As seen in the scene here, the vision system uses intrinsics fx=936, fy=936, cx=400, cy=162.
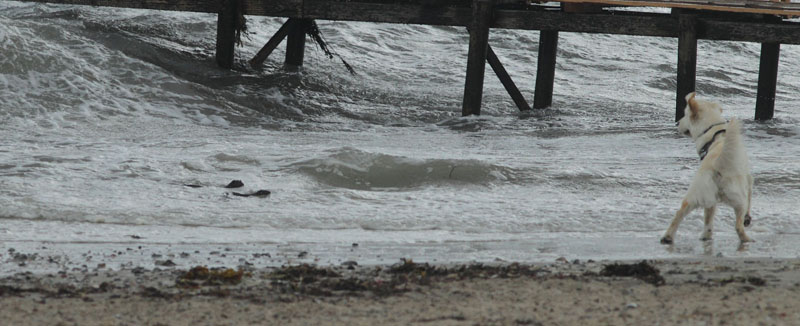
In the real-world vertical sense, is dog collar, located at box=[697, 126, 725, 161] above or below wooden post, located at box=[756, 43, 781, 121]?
below

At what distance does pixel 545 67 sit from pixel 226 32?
184 inches

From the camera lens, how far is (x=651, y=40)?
22359 millimetres

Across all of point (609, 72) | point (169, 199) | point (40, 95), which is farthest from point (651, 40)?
point (169, 199)

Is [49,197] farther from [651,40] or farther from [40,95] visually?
[651,40]

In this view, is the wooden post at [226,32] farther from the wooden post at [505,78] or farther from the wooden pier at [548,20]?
the wooden post at [505,78]

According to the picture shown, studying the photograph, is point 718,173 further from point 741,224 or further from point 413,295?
point 413,295

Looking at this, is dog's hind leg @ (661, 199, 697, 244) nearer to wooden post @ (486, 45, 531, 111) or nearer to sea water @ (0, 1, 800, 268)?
sea water @ (0, 1, 800, 268)

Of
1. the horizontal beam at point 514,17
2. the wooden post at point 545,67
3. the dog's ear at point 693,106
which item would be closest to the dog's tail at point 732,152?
the dog's ear at point 693,106

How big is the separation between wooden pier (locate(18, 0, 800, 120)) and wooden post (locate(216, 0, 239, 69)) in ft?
0.05

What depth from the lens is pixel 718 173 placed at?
18.8ft

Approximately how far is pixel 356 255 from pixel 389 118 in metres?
7.83

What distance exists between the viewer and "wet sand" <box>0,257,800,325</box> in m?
3.94

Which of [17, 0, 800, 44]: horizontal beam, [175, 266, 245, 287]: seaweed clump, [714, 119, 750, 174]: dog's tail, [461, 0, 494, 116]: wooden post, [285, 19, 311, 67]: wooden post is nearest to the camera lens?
[175, 266, 245, 287]: seaweed clump

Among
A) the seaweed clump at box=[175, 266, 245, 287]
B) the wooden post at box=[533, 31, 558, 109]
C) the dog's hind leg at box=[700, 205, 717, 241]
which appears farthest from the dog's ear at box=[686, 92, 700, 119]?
the wooden post at box=[533, 31, 558, 109]
